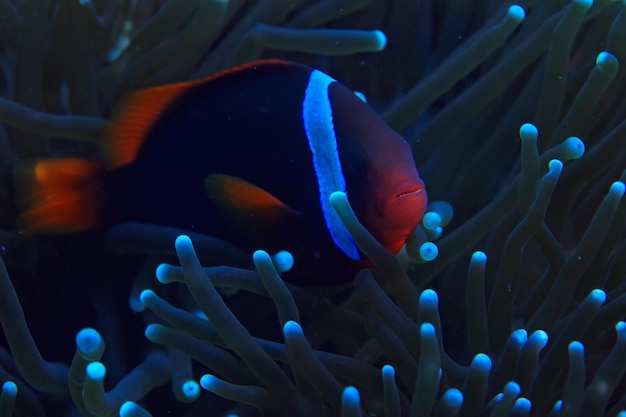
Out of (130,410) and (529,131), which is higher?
(529,131)

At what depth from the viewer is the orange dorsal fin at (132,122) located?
112cm

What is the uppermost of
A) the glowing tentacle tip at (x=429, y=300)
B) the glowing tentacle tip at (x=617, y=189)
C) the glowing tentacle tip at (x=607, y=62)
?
the glowing tentacle tip at (x=607, y=62)

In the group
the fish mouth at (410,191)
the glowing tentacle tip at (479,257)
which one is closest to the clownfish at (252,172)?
the fish mouth at (410,191)

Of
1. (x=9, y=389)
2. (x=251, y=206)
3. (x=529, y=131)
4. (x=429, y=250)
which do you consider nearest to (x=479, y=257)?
(x=429, y=250)

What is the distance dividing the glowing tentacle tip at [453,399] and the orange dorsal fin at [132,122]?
616 mm

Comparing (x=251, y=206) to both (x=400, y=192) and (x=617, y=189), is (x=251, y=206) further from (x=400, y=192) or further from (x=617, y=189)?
(x=617, y=189)

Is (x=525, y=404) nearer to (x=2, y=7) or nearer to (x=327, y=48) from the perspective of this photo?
(x=327, y=48)

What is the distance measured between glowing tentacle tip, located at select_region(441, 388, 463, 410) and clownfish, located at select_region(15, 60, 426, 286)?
25 cm

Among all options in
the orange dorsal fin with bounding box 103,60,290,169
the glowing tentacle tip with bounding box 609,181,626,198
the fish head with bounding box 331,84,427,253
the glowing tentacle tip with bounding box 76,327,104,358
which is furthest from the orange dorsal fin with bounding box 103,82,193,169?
the glowing tentacle tip with bounding box 609,181,626,198

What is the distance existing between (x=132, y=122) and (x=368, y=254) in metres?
0.47

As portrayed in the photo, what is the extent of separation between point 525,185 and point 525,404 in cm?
28

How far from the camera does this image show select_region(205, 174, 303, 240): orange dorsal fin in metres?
0.98

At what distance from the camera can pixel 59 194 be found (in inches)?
44.1

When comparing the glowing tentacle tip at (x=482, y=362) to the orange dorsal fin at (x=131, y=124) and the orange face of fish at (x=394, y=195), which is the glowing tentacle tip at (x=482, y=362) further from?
the orange dorsal fin at (x=131, y=124)
